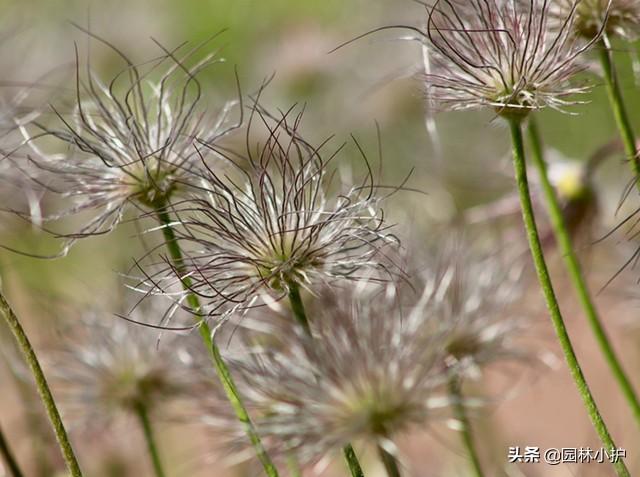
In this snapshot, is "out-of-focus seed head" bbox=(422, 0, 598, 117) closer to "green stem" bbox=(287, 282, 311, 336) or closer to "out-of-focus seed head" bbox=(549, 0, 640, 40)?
"out-of-focus seed head" bbox=(549, 0, 640, 40)

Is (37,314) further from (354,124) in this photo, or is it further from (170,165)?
(170,165)

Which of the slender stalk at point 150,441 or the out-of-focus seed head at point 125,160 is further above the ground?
the out-of-focus seed head at point 125,160

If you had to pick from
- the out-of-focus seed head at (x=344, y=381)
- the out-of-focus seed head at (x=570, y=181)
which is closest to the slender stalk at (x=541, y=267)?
the out-of-focus seed head at (x=344, y=381)

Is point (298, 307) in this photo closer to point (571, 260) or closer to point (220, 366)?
point (220, 366)

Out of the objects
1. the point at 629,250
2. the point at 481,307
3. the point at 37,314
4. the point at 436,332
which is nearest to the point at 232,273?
the point at 436,332

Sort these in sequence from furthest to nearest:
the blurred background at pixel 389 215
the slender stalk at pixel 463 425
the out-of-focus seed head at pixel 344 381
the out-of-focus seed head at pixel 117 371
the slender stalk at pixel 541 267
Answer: the blurred background at pixel 389 215 → the out-of-focus seed head at pixel 117 371 → the slender stalk at pixel 463 425 → the out-of-focus seed head at pixel 344 381 → the slender stalk at pixel 541 267

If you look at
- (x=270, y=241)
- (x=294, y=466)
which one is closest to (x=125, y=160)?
(x=270, y=241)

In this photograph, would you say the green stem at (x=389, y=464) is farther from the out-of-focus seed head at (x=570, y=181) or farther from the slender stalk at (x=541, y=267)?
the out-of-focus seed head at (x=570, y=181)
